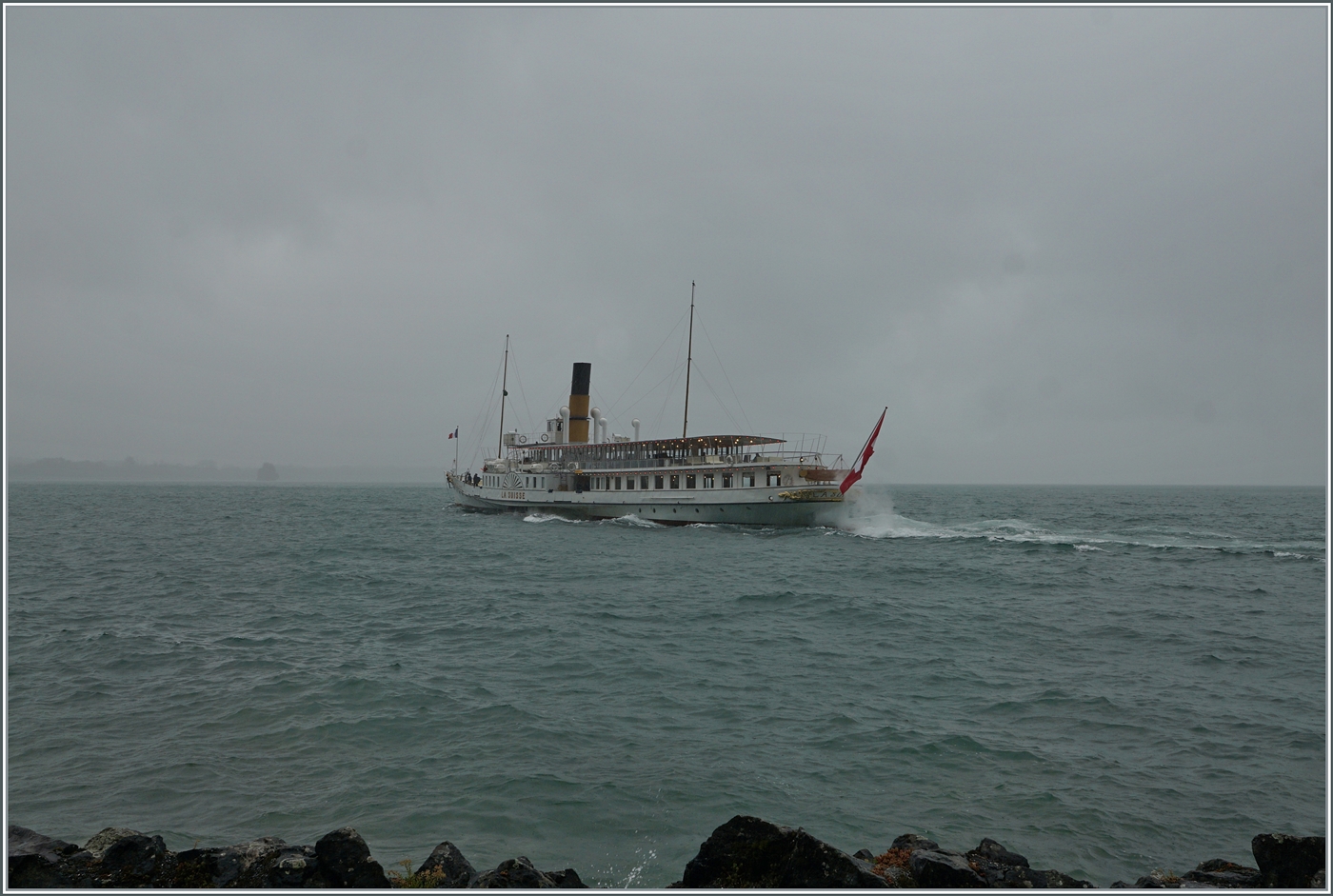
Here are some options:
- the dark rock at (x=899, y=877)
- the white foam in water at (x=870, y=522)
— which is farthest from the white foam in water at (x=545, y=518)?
the dark rock at (x=899, y=877)

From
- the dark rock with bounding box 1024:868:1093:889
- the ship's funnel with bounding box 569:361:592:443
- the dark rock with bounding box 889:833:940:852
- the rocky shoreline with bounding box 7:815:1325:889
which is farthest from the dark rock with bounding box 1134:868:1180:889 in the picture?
the ship's funnel with bounding box 569:361:592:443

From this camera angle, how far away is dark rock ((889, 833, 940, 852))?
8516 millimetres

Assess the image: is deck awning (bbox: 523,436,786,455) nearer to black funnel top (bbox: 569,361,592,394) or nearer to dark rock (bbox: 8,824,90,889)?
black funnel top (bbox: 569,361,592,394)

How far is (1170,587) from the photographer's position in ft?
93.3

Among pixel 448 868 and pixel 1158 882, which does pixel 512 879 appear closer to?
pixel 448 868

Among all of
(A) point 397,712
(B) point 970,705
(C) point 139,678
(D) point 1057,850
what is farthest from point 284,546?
(D) point 1057,850

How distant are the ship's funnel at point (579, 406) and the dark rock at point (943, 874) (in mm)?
63946

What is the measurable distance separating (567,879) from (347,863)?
7.63 feet

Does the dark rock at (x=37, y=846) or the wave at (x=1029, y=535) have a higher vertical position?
the wave at (x=1029, y=535)

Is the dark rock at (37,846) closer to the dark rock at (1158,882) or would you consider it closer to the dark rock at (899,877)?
the dark rock at (899,877)

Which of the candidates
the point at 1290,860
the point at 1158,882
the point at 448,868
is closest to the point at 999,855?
the point at 1158,882

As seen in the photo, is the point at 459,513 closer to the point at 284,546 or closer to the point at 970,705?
the point at 284,546

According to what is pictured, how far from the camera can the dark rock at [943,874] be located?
7500mm

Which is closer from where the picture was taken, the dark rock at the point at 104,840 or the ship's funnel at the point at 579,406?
the dark rock at the point at 104,840
